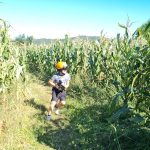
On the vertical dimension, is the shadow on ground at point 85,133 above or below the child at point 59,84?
below

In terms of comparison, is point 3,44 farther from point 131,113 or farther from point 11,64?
point 131,113

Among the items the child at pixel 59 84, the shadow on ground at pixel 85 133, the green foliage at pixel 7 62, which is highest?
the green foliage at pixel 7 62

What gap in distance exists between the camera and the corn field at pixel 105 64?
539 cm

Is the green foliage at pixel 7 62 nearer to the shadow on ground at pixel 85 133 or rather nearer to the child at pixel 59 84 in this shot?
the shadow on ground at pixel 85 133

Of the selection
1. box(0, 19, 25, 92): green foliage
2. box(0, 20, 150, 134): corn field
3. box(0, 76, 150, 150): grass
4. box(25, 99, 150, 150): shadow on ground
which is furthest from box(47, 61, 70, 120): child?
box(0, 19, 25, 92): green foliage

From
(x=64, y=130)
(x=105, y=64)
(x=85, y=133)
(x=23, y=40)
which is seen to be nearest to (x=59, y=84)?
(x=64, y=130)

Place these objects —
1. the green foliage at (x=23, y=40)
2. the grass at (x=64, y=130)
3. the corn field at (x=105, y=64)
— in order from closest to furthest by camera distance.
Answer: the corn field at (x=105, y=64) → the grass at (x=64, y=130) → the green foliage at (x=23, y=40)

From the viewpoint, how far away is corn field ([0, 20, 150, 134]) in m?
5.39

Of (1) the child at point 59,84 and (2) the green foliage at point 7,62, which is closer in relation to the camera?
(2) the green foliage at point 7,62

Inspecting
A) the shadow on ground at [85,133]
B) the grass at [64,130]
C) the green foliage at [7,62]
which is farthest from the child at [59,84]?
the green foliage at [7,62]

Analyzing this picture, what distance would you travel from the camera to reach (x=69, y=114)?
835 cm

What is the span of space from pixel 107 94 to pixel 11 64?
388 centimetres

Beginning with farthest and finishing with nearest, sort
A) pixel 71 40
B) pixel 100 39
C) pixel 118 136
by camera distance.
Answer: pixel 71 40
pixel 100 39
pixel 118 136

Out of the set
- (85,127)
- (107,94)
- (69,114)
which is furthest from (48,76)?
(85,127)
